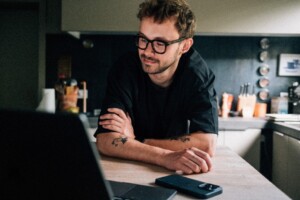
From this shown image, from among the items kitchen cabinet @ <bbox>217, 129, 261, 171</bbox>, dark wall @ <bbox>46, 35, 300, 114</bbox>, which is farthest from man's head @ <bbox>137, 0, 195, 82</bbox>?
dark wall @ <bbox>46, 35, 300, 114</bbox>

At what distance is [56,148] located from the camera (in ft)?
1.44

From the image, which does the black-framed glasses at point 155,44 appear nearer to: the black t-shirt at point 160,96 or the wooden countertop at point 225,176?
the black t-shirt at point 160,96

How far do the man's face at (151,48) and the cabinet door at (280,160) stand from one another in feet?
4.64

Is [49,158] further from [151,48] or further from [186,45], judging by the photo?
[186,45]

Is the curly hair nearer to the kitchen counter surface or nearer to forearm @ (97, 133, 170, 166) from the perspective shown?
forearm @ (97, 133, 170, 166)

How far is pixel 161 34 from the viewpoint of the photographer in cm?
133

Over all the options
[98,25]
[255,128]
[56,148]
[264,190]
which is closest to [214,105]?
[264,190]

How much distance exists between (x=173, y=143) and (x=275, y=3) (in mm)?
1829

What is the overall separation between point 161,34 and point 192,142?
1.42ft

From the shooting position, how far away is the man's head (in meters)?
1.32

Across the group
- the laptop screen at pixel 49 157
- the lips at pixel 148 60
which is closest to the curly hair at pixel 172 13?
the lips at pixel 148 60

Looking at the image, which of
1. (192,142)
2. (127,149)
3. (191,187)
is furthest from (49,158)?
(192,142)

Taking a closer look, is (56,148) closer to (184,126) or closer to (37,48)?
(184,126)

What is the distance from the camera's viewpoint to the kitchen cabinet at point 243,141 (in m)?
2.58
